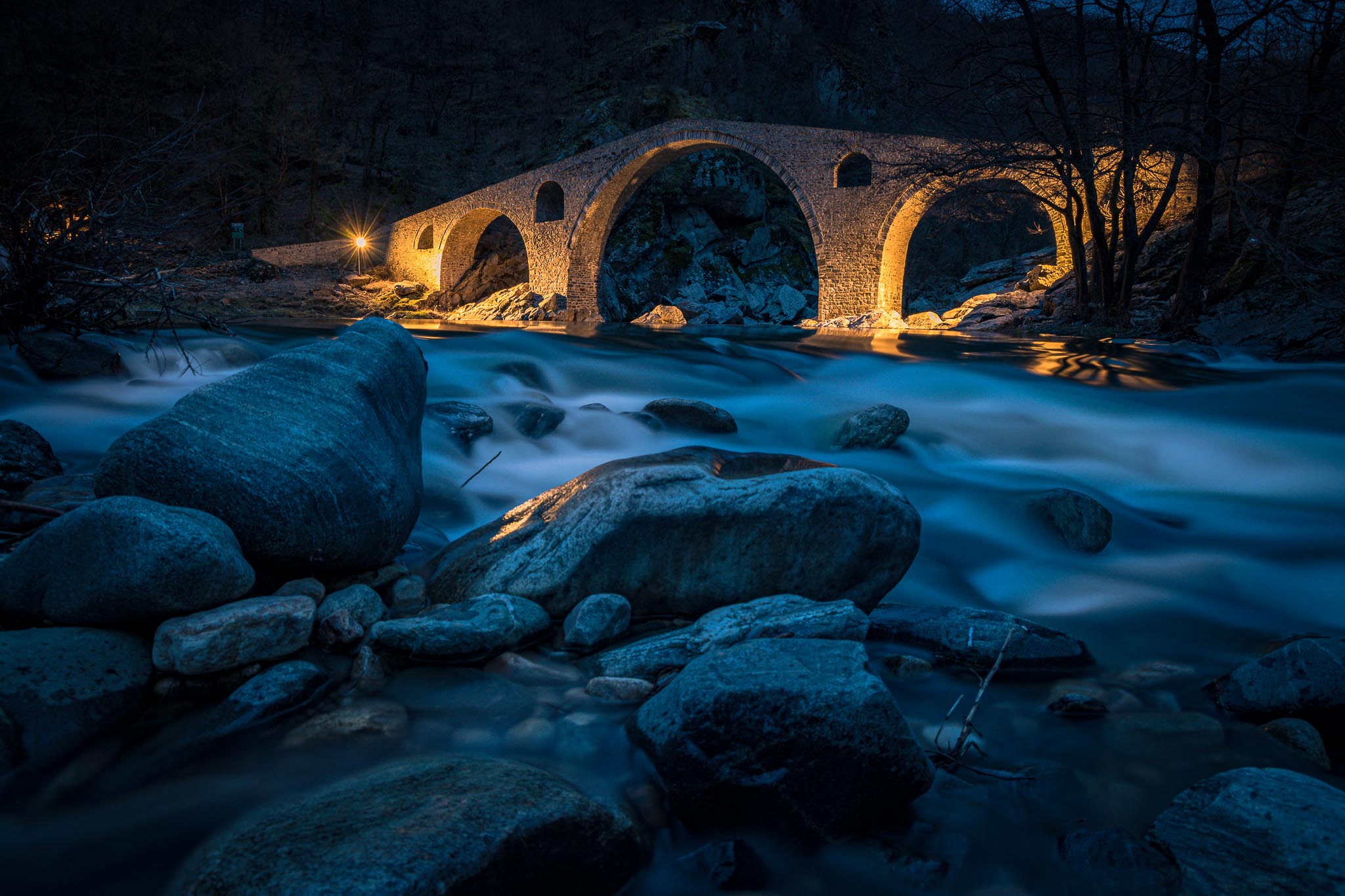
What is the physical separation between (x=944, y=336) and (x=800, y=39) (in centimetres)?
3386

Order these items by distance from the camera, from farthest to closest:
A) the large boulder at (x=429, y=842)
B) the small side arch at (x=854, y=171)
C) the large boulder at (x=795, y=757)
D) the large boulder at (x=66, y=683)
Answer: the small side arch at (x=854, y=171)
the large boulder at (x=66, y=683)
the large boulder at (x=795, y=757)
the large boulder at (x=429, y=842)

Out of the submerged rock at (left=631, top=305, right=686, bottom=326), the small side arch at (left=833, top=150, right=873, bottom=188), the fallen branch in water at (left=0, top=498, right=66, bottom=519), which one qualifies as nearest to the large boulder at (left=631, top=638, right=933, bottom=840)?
the fallen branch in water at (left=0, top=498, right=66, bottom=519)

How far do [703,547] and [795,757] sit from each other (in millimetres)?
1139

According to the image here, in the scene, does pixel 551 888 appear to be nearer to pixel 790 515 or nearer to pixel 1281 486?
pixel 790 515

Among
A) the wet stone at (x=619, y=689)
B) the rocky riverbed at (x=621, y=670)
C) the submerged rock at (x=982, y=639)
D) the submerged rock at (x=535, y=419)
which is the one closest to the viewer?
the rocky riverbed at (x=621, y=670)

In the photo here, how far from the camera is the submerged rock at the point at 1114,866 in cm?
158

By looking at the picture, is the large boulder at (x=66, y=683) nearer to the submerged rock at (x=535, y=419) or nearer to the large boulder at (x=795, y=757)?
the large boulder at (x=795, y=757)

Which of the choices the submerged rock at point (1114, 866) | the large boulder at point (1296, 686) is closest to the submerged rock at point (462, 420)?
the submerged rock at point (1114, 866)

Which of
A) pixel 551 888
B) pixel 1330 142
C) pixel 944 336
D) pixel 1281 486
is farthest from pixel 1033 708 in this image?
pixel 944 336

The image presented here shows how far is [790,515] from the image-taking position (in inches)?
111

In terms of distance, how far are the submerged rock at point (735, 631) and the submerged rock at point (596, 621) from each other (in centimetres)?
6

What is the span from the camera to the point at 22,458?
3.82 m

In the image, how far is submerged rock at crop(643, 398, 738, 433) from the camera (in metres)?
5.50

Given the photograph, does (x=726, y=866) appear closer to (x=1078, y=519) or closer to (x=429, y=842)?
(x=429, y=842)
